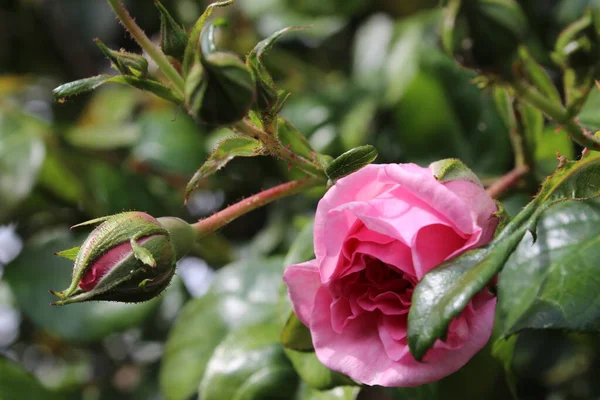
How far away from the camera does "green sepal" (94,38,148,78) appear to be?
0.51 metres

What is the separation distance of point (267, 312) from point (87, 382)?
0.70m

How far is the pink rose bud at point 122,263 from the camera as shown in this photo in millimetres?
490

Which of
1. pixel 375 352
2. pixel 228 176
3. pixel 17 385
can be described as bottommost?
pixel 17 385

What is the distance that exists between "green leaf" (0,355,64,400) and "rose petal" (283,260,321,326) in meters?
0.62

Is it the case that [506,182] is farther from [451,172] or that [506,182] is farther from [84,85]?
[84,85]

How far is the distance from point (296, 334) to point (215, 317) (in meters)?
0.33

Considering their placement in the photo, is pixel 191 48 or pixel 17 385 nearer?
pixel 191 48

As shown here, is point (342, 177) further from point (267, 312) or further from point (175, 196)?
point (175, 196)

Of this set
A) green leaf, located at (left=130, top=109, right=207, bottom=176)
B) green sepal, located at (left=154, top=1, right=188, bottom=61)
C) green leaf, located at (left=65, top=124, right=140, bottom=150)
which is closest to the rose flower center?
green sepal, located at (left=154, top=1, right=188, bottom=61)

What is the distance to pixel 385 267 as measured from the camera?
537 millimetres

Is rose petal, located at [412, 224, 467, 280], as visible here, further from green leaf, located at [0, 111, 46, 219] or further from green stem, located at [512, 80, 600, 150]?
green leaf, located at [0, 111, 46, 219]

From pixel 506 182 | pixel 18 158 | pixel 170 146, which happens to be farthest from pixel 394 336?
pixel 18 158

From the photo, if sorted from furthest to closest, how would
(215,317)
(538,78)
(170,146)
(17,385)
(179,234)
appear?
(170,146), (17,385), (215,317), (538,78), (179,234)

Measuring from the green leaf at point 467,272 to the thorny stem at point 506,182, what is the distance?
0.11 m
